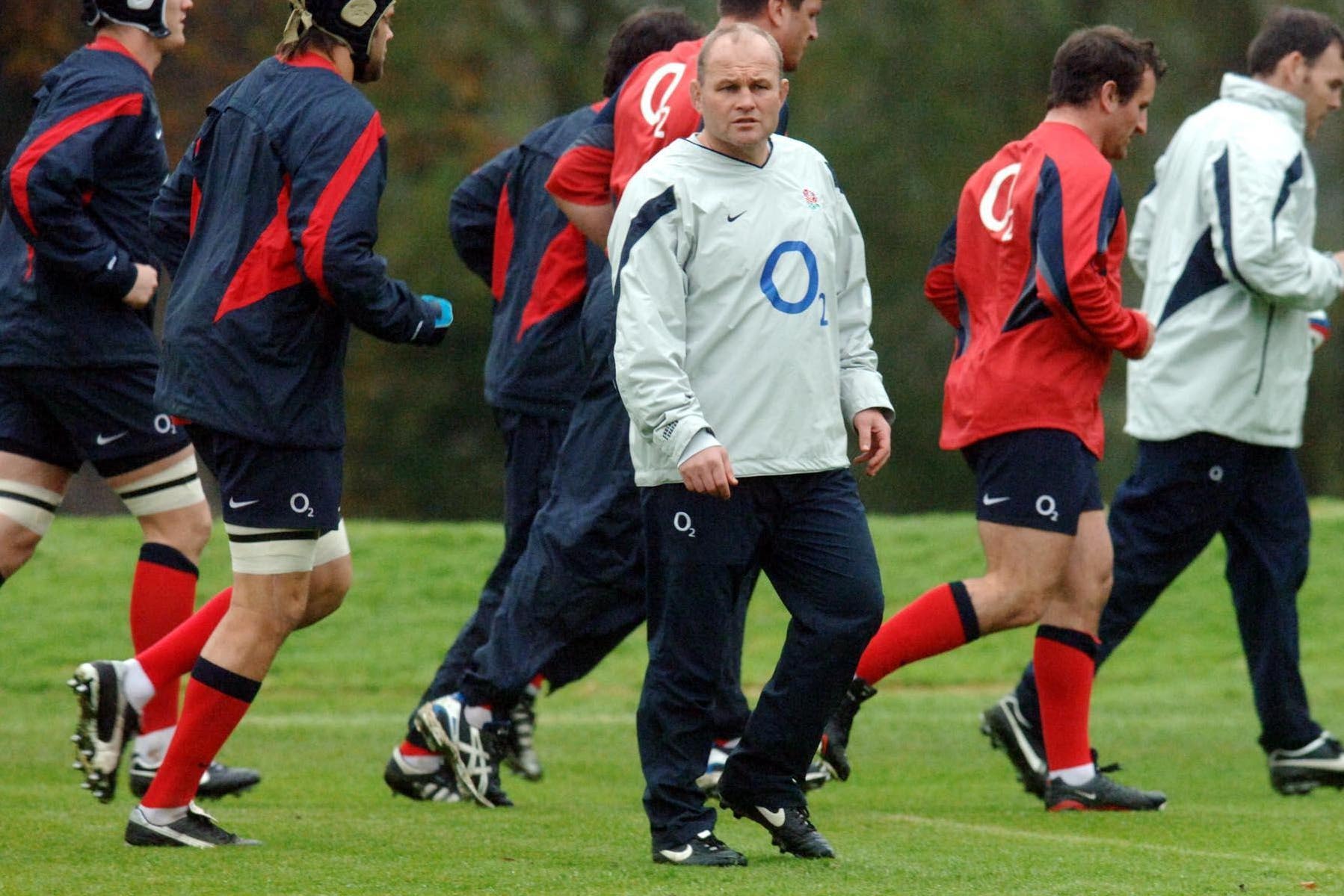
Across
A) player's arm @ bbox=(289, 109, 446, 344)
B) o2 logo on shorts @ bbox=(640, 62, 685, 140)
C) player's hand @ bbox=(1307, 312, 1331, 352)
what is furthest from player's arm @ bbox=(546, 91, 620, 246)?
player's hand @ bbox=(1307, 312, 1331, 352)

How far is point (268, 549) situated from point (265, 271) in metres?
0.67

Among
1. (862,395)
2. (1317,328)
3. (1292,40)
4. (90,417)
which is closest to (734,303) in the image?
(862,395)

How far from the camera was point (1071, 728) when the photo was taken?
608 cm

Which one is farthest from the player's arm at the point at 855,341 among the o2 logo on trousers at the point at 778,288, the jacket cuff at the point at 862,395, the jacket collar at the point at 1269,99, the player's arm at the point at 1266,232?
the jacket collar at the point at 1269,99

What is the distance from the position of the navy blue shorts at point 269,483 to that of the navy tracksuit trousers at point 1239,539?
2945 millimetres

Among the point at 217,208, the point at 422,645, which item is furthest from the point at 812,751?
the point at 422,645

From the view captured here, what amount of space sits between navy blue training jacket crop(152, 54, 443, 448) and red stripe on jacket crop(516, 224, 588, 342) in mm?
1423

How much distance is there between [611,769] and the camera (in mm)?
7148

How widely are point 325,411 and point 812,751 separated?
1.43 meters

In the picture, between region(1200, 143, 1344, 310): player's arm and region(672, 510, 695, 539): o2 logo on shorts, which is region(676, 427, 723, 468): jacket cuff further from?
region(1200, 143, 1344, 310): player's arm

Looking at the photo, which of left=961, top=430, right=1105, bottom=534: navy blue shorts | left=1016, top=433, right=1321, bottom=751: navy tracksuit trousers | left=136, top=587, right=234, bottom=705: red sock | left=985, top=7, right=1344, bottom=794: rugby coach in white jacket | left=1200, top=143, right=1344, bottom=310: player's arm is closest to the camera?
left=136, top=587, right=234, bottom=705: red sock

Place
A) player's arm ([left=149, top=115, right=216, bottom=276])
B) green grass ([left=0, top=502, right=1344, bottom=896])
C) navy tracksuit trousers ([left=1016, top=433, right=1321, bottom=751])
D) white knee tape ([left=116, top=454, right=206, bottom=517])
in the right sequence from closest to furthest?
green grass ([left=0, top=502, right=1344, bottom=896]), player's arm ([left=149, top=115, right=216, bottom=276]), white knee tape ([left=116, top=454, right=206, bottom=517]), navy tracksuit trousers ([left=1016, top=433, right=1321, bottom=751])

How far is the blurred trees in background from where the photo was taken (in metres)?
19.0

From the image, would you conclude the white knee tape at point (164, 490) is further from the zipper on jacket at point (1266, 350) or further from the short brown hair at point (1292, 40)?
the short brown hair at point (1292, 40)
